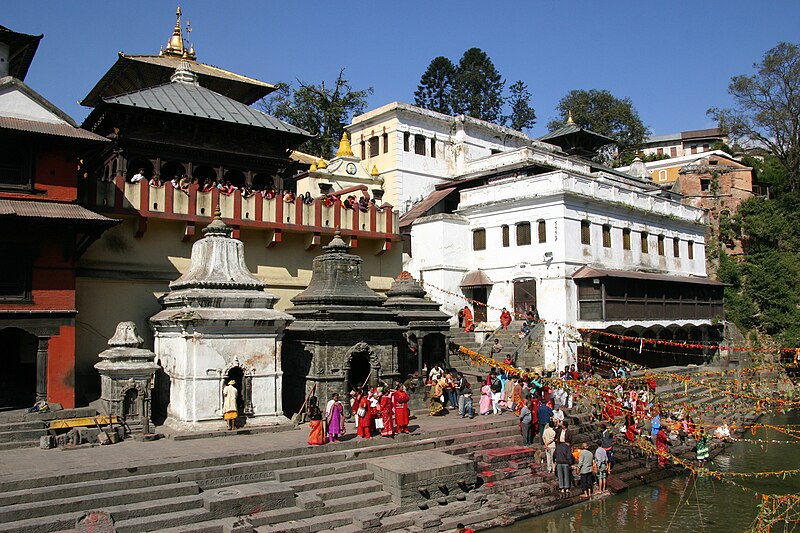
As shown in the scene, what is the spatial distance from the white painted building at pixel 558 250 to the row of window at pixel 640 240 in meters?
0.05

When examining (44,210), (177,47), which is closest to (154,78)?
(177,47)

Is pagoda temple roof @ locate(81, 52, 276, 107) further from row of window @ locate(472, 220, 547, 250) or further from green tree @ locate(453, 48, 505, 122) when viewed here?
green tree @ locate(453, 48, 505, 122)

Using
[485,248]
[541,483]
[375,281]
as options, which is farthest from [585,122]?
[541,483]

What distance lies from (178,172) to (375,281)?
25.2ft

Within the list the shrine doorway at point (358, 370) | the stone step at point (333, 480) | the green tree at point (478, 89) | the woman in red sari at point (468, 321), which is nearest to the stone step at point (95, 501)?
the stone step at point (333, 480)

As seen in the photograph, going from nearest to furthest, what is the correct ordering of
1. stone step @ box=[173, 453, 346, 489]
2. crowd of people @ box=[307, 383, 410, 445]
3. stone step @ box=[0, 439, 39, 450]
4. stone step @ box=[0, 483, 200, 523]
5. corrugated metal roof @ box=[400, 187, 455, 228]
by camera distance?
stone step @ box=[0, 483, 200, 523] → stone step @ box=[173, 453, 346, 489] → stone step @ box=[0, 439, 39, 450] → crowd of people @ box=[307, 383, 410, 445] → corrugated metal roof @ box=[400, 187, 455, 228]

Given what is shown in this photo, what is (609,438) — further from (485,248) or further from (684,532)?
(485,248)

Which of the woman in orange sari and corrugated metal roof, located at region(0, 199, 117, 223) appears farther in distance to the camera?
corrugated metal roof, located at region(0, 199, 117, 223)

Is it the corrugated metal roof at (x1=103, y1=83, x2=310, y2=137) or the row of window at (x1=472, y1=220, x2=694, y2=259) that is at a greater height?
the corrugated metal roof at (x1=103, y1=83, x2=310, y2=137)

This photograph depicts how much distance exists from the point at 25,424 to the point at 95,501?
4.95 metres

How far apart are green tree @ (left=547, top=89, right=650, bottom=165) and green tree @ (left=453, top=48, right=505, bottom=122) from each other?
5.97 metres

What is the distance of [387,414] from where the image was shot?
1584 centimetres

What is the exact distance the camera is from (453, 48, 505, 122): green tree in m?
57.8

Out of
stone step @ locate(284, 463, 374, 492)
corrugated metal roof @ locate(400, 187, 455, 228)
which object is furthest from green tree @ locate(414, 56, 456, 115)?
stone step @ locate(284, 463, 374, 492)
